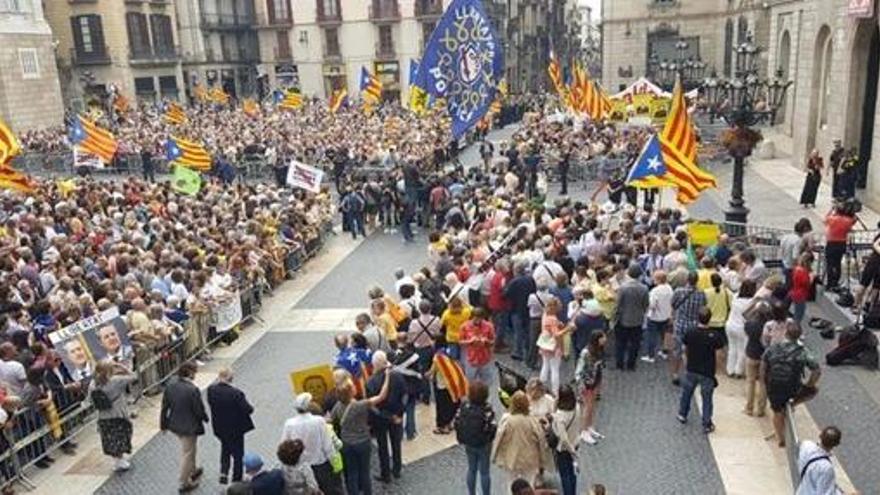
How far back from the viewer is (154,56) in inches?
2311

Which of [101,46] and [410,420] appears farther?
[101,46]

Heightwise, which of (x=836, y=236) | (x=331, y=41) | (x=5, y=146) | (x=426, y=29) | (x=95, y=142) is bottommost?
(x=836, y=236)

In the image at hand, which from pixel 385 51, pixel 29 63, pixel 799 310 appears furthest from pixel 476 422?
pixel 385 51

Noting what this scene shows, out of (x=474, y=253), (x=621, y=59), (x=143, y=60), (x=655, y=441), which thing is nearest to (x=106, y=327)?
(x=474, y=253)

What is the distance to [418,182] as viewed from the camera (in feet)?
71.2

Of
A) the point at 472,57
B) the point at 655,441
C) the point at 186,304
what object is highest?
the point at 472,57

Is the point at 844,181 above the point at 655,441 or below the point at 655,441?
above

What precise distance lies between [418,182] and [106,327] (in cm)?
1189

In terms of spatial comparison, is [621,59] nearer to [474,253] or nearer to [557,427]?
[474,253]

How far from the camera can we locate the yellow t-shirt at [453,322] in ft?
35.1

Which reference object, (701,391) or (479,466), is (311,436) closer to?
(479,466)

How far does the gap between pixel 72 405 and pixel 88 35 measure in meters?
51.2

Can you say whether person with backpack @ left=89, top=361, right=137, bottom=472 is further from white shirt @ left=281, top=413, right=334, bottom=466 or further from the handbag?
the handbag

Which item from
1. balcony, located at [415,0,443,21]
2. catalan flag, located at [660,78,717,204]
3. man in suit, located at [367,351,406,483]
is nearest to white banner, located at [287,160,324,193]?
catalan flag, located at [660,78,717,204]
